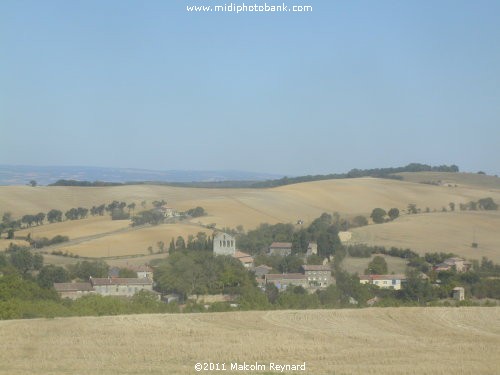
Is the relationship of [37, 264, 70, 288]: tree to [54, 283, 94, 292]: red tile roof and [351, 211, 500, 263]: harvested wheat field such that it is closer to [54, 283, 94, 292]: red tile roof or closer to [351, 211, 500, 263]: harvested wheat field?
[54, 283, 94, 292]: red tile roof

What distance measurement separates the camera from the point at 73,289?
1934 inches

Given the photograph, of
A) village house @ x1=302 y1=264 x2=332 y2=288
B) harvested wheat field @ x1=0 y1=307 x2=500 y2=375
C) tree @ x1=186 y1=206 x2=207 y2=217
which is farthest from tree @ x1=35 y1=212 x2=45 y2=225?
harvested wheat field @ x1=0 y1=307 x2=500 y2=375

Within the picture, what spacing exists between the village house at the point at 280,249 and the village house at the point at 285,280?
11469mm

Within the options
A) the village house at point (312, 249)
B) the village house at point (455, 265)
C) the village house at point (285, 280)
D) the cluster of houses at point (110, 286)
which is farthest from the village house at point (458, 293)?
the village house at point (312, 249)

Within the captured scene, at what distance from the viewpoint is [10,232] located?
72.7 meters

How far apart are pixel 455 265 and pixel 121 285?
893 inches

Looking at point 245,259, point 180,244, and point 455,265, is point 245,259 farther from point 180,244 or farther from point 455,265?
point 455,265

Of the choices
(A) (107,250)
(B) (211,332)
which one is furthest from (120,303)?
(A) (107,250)

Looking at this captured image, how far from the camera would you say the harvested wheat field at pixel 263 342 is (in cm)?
2073

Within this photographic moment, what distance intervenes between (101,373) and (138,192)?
92.3m

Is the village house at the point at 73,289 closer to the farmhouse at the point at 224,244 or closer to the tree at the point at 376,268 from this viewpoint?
the farmhouse at the point at 224,244

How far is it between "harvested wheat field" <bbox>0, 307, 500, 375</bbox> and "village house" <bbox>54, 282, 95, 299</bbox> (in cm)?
1892

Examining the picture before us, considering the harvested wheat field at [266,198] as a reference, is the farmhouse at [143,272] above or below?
below

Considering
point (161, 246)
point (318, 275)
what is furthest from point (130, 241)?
point (318, 275)
